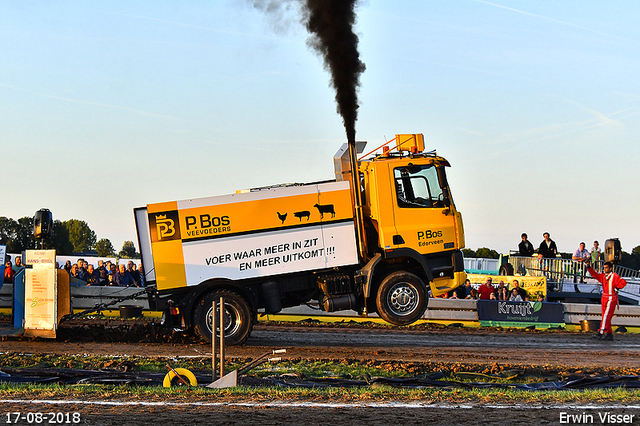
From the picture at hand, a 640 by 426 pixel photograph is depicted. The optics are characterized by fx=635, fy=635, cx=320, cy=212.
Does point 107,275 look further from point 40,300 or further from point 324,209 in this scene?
point 324,209

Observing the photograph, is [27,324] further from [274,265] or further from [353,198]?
[353,198]

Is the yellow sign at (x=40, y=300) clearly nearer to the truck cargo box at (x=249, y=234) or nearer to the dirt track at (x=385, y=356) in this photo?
the dirt track at (x=385, y=356)

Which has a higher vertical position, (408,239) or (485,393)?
(408,239)

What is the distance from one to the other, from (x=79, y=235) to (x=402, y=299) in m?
98.0

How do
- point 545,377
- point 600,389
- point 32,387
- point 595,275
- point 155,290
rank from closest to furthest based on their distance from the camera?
point 32,387 → point 600,389 → point 545,377 → point 155,290 → point 595,275

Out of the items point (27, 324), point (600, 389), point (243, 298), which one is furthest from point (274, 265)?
point (600, 389)

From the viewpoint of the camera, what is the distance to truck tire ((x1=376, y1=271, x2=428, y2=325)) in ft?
41.2

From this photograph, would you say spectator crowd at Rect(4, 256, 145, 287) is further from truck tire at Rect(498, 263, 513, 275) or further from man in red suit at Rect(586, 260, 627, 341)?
man in red suit at Rect(586, 260, 627, 341)

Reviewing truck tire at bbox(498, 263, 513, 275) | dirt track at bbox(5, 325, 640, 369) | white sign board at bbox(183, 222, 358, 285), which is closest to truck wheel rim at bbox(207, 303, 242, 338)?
dirt track at bbox(5, 325, 640, 369)

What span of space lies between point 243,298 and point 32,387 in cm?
511

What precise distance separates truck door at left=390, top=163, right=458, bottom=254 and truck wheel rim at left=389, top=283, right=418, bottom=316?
806 mm

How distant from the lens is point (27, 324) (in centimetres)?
1264

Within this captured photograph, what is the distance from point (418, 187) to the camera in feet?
42.0

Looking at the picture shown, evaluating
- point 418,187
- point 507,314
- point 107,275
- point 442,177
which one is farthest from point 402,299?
point 107,275
